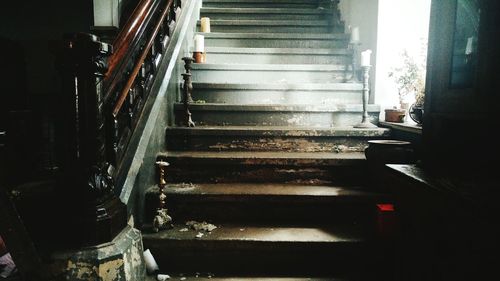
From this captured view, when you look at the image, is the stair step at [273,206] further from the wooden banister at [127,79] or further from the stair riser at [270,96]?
the stair riser at [270,96]

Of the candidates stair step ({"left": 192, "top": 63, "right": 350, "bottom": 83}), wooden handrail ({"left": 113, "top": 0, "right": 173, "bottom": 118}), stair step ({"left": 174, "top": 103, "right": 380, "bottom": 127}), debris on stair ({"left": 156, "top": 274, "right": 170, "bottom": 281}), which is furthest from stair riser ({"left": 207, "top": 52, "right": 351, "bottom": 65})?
debris on stair ({"left": 156, "top": 274, "right": 170, "bottom": 281})

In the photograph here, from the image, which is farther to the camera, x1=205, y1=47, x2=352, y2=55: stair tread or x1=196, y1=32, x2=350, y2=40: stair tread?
x1=196, y1=32, x2=350, y2=40: stair tread

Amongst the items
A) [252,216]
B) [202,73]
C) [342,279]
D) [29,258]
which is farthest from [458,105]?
[202,73]

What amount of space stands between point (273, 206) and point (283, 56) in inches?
110

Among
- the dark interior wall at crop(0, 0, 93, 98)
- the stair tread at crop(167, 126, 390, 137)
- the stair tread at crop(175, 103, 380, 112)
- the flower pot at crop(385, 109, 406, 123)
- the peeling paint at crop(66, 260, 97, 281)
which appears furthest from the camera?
the dark interior wall at crop(0, 0, 93, 98)

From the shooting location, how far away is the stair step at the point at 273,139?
322 centimetres

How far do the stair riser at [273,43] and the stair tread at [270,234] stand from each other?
10.9ft

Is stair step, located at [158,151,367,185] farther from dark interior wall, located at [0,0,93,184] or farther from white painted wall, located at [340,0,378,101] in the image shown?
dark interior wall, located at [0,0,93,184]

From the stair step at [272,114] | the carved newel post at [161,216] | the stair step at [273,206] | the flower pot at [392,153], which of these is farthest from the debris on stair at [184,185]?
the flower pot at [392,153]

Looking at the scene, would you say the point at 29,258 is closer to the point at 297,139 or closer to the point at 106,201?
the point at 106,201

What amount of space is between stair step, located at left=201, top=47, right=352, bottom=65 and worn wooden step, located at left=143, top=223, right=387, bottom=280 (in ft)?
9.85

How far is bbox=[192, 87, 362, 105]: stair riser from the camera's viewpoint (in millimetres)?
3939

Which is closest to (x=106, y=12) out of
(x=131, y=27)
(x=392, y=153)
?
(x=131, y=27)

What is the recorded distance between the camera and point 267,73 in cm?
442
